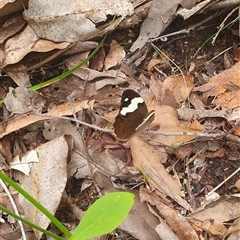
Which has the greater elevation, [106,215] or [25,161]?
[106,215]

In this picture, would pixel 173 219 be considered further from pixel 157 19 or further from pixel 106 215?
pixel 157 19

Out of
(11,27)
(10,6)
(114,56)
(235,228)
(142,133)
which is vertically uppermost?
(10,6)

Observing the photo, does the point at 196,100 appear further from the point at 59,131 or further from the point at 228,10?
the point at 59,131

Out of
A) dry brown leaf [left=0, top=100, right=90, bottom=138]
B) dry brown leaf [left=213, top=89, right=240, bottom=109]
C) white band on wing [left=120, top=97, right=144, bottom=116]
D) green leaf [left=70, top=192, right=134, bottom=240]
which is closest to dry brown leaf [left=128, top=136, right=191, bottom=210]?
white band on wing [left=120, top=97, right=144, bottom=116]

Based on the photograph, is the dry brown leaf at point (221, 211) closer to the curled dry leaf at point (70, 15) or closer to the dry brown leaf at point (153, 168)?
the dry brown leaf at point (153, 168)

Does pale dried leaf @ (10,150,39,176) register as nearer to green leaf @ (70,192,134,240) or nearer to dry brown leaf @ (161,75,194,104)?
dry brown leaf @ (161,75,194,104)

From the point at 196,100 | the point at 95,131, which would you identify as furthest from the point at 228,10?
the point at 95,131

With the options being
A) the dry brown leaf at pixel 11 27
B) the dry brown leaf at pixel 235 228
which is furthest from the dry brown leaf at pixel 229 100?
the dry brown leaf at pixel 11 27

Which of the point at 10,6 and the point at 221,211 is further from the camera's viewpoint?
the point at 10,6

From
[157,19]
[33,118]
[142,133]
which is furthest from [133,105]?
[157,19]
